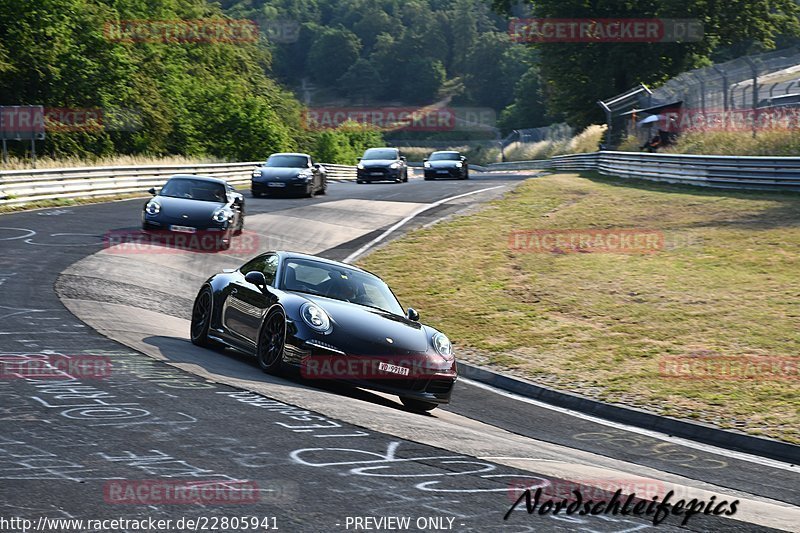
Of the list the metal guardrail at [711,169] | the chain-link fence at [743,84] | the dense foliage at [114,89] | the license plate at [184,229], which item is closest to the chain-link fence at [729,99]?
the chain-link fence at [743,84]

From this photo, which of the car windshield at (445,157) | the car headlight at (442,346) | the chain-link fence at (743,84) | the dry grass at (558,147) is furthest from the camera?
the dry grass at (558,147)

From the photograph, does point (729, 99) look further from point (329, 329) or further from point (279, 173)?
point (329, 329)

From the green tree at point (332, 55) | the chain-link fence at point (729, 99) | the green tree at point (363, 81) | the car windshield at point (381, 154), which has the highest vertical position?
the green tree at point (332, 55)

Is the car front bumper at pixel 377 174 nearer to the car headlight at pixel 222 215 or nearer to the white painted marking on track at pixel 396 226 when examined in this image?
the white painted marking on track at pixel 396 226

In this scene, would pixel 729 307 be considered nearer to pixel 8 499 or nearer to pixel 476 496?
pixel 476 496

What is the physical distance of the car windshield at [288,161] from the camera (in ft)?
115

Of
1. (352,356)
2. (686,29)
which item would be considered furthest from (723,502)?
(686,29)

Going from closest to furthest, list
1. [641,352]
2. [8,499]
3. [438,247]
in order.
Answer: [8,499]
[641,352]
[438,247]

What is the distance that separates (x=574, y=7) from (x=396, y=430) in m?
54.2

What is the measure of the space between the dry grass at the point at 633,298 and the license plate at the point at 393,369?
298cm

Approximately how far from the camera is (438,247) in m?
24.6

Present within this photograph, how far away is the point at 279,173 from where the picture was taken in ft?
112

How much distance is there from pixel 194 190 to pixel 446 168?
1014 inches

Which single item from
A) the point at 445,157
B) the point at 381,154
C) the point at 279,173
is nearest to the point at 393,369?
the point at 279,173
